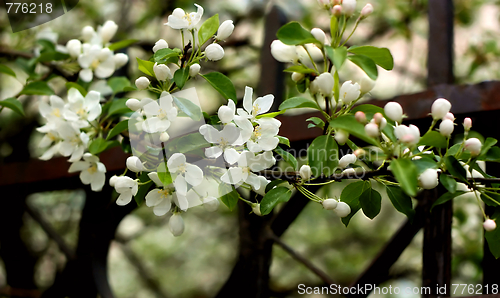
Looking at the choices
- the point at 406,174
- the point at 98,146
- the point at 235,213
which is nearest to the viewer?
the point at 406,174

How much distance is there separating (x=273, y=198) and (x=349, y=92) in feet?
0.50

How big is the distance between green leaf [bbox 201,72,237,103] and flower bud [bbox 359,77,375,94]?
0.51 feet

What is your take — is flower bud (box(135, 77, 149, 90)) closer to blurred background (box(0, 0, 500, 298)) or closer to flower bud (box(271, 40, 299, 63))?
flower bud (box(271, 40, 299, 63))

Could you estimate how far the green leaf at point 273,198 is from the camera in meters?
0.47

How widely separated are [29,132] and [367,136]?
1642 mm

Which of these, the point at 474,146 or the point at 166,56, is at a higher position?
the point at 166,56

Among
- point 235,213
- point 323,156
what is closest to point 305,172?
point 323,156

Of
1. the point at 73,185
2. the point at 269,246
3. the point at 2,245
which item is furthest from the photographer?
the point at 2,245

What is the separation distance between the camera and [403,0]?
154cm

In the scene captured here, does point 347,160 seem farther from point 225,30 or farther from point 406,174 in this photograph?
point 225,30

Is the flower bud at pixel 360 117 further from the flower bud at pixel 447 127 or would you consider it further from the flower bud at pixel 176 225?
the flower bud at pixel 176 225

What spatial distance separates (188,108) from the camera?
18.6 inches

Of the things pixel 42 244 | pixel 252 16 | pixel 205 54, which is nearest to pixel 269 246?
pixel 205 54

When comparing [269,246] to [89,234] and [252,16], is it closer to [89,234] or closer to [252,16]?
[89,234]
